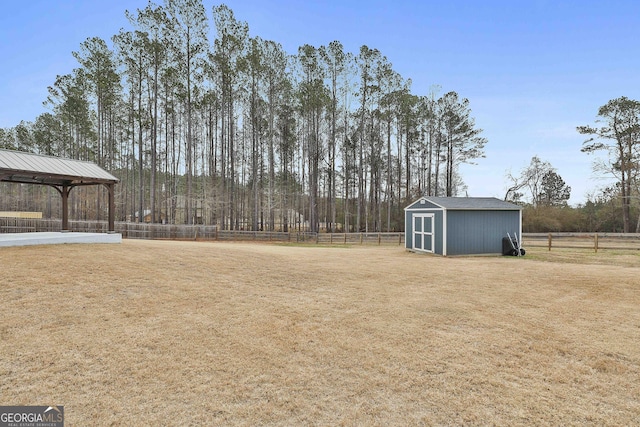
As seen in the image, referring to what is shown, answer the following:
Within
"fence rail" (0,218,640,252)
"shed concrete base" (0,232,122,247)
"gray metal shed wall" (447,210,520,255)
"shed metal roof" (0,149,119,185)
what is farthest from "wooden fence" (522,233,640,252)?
"shed metal roof" (0,149,119,185)

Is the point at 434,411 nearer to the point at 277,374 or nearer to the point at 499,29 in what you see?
the point at 277,374

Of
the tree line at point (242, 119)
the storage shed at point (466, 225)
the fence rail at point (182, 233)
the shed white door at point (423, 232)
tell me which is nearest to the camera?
the storage shed at point (466, 225)

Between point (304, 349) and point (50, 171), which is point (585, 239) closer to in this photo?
point (304, 349)

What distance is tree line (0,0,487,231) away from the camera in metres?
21.3

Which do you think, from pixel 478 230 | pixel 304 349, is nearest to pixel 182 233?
pixel 478 230

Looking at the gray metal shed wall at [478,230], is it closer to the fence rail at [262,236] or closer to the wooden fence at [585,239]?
the fence rail at [262,236]

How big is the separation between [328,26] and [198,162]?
17946mm

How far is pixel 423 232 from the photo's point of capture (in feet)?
48.6

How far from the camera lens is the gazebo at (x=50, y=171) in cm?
916

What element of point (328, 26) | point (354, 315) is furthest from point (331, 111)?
point (354, 315)

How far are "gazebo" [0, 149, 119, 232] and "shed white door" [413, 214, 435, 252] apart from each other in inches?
509

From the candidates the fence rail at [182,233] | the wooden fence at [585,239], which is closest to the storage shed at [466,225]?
the wooden fence at [585,239]

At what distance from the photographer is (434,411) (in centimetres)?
257

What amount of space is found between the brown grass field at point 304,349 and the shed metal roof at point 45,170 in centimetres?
347
